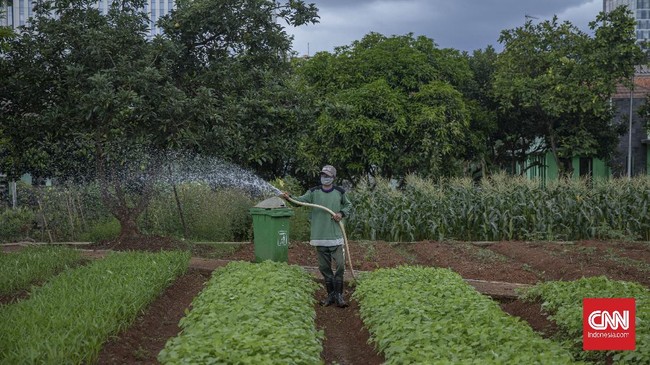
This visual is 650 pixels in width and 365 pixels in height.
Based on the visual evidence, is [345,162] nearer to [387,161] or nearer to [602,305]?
[387,161]

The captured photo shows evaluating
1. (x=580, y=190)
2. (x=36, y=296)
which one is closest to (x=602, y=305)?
(x=36, y=296)

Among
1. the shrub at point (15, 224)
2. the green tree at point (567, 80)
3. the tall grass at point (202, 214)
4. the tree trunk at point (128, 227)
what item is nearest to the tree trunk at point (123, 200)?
the tree trunk at point (128, 227)

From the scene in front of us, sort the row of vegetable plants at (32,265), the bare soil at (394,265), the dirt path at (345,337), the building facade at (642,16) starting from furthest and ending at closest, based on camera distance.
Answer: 1. the building facade at (642,16)
2. the row of vegetable plants at (32,265)
3. the bare soil at (394,265)
4. the dirt path at (345,337)

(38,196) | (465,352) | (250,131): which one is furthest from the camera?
(38,196)

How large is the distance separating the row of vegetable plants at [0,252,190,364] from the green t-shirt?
221cm

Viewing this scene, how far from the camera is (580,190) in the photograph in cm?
2081

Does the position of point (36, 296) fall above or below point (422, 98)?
below

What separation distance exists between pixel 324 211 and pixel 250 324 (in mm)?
4476

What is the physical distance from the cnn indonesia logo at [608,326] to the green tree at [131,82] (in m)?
9.51

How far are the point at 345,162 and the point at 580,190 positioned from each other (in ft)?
39.4

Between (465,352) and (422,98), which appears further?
(422,98)

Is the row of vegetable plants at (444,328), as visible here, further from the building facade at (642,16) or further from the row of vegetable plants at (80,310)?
the building facade at (642,16)

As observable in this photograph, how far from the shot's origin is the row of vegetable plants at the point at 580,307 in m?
7.23

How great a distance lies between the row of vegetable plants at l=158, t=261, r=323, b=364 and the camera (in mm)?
6586
